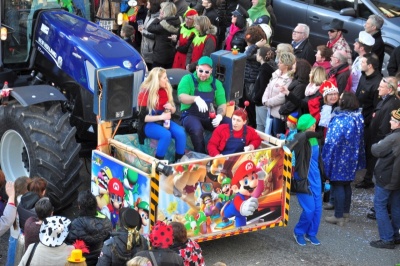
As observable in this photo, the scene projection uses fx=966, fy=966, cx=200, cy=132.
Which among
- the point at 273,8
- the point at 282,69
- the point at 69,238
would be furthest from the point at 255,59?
the point at 69,238

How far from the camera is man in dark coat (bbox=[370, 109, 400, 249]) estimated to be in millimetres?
10648

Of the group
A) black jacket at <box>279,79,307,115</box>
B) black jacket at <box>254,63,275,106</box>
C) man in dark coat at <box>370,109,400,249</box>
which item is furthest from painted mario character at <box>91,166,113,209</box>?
black jacket at <box>254,63,275,106</box>

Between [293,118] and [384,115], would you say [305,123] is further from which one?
[384,115]

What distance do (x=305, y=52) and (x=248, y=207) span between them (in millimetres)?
4416

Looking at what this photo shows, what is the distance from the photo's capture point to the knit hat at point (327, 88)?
39.6ft

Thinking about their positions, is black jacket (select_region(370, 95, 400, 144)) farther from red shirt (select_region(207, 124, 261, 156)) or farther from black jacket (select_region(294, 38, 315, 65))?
black jacket (select_region(294, 38, 315, 65))

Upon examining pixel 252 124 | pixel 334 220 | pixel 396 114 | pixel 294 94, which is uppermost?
pixel 396 114

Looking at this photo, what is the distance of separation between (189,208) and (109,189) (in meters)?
0.91

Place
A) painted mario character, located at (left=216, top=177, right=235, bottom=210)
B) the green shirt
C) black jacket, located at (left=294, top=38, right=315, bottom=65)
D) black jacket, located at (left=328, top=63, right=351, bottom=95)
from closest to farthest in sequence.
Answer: painted mario character, located at (left=216, top=177, right=235, bottom=210) < the green shirt < black jacket, located at (left=328, top=63, right=351, bottom=95) < black jacket, located at (left=294, top=38, right=315, bottom=65)

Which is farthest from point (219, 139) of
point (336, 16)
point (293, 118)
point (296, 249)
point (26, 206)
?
point (336, 16)

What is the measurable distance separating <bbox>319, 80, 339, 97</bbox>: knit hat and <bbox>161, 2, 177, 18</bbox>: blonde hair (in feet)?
13.4

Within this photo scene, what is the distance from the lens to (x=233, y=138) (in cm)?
1065

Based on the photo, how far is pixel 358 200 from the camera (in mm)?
12344

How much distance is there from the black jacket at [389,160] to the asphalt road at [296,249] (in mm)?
782
